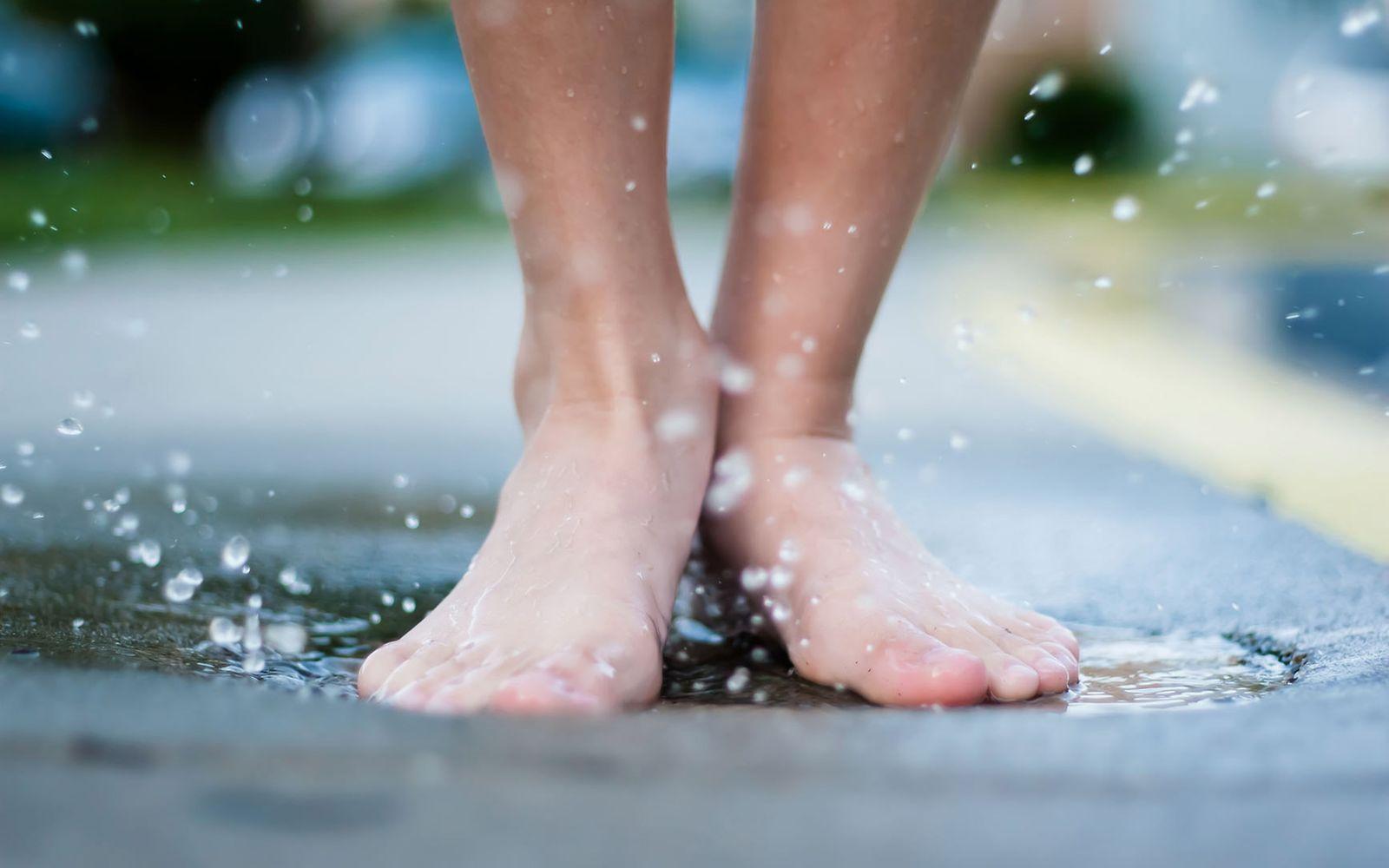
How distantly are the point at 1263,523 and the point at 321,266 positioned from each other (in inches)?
173

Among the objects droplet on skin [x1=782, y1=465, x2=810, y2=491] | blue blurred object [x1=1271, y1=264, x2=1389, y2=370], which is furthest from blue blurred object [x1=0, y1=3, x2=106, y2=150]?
droplet on skin [x1=782, y1=465, x2=810, y2=491]

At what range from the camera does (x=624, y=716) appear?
0.78m

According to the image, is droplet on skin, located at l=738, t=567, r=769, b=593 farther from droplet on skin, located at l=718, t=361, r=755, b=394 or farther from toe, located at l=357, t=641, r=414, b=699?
toe, located at l=357, t=641, r=414, b=699

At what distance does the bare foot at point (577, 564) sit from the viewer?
0.87 m

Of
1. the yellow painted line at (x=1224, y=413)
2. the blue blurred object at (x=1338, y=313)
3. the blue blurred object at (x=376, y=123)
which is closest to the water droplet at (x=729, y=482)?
the yellow painted line at (x=1224, y=413)

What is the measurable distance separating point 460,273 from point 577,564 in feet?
13.5

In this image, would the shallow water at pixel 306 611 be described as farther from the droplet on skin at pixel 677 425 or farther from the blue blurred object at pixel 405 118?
the blue blurred object at pixel 405 118

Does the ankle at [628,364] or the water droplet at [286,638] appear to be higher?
the ankle at [628,364]

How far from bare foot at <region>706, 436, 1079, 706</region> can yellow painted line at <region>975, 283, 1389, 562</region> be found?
50 cm

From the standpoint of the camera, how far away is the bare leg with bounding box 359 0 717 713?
1005 mm

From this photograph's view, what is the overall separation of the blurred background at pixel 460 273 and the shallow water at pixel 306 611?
0.04ft

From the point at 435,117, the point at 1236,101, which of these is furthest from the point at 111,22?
the point at 1236,101

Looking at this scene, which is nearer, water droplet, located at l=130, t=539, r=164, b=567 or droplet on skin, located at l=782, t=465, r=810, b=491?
droplet on skin, located at l=782, t=465, r=810, b=491

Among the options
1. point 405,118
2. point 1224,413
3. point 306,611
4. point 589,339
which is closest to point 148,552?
point 306,611
